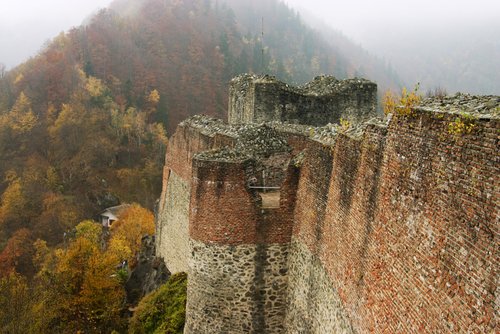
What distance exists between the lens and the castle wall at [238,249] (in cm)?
1154


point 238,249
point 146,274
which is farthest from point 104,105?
point 238,249

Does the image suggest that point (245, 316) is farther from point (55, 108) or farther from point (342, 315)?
point (55, 108)

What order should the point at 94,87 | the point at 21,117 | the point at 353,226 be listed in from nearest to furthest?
the point at 353,226 < the point at 21,117 < the point at 94,87

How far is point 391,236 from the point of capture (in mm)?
6641

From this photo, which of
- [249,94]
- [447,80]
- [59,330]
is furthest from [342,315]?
[447,80]

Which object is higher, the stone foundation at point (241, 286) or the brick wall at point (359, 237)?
the brick wall at point (359, 237)

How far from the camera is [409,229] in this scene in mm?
6164

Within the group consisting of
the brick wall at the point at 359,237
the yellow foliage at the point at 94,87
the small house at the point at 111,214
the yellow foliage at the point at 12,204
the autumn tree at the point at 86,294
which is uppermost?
the brick wall at the point at 359,237

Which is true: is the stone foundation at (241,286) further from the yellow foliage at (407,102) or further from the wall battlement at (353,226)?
the yellow foliage at (407,102)

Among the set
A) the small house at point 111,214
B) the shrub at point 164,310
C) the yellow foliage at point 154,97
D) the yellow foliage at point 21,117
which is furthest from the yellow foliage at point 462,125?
the yellow foliage at point 154,97

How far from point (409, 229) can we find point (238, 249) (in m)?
6.04

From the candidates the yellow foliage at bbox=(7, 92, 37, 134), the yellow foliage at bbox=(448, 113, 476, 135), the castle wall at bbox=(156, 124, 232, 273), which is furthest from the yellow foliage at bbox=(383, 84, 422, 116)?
the yellow foliage at bbox=(7, 92, 37, 134)

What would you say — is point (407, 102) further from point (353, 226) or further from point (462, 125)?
point (353, 226)

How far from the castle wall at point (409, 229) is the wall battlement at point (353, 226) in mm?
17
